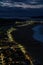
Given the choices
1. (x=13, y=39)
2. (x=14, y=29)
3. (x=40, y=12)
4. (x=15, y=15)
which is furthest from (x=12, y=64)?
(x=40, y=12)

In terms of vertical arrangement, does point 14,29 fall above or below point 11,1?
below

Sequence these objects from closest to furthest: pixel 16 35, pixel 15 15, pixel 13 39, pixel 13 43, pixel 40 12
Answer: pixel 13 43, pixel 13 39, pixel 16 35, pixel 15 15, pixel 40 12

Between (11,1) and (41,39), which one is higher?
(11,1)

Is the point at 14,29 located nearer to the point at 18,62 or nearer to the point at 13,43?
the point at 13,43

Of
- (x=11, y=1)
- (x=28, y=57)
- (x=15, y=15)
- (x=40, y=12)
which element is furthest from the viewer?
(x=11, y=1)

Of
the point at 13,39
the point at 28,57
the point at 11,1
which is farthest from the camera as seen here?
the point at 11,1

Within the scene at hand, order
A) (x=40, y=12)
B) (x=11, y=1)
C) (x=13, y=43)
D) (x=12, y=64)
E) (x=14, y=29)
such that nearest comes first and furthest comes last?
(x=12, y=64)
(x=13, y=43)
(x=14, y=29)
(x=40, y=12)
(x=11, y=1)

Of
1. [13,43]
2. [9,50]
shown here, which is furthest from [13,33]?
[9,50]

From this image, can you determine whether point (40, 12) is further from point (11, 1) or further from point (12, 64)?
point (12, 64)

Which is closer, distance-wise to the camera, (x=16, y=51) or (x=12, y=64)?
(x=12, y=64)
